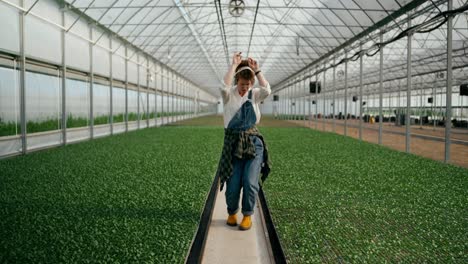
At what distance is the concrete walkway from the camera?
4.00 metres

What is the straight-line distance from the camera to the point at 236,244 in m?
4.40

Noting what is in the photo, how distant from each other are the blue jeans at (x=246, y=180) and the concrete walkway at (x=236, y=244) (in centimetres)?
28

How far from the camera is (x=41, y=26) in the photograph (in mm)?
14250

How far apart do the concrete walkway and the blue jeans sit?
10.9 inches

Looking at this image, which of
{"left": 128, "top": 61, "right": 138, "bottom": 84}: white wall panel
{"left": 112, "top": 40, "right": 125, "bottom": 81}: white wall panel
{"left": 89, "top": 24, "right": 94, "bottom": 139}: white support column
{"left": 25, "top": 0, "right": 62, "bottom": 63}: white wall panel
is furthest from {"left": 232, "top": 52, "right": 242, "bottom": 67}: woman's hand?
{"left": 128, "top": 61, "right": 138, "bottom": 84}: white wall panel

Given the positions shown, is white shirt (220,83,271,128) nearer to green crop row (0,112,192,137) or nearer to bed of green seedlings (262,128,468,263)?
bed of green seedlings (262,128,468,263)

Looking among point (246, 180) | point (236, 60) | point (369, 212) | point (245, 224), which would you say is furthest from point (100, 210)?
point (369, 212)

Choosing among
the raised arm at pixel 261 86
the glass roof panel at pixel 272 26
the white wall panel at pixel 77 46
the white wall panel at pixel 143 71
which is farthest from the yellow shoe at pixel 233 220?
the white wall panel at pixel 143 71

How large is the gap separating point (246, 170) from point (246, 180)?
0.12 metres

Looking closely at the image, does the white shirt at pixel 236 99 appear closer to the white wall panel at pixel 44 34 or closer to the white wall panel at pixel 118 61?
the white wall panel at pixel 44 34

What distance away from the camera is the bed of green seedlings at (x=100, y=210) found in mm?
3844

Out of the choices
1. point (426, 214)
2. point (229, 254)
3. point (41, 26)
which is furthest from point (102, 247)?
point (41, 26)

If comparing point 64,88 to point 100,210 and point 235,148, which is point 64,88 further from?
point 235,148

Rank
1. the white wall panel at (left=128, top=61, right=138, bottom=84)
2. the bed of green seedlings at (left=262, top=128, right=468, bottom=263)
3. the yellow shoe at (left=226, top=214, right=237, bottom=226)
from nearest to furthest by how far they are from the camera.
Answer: the bed of green seedlings at (left=262, top=128, right=468, bottom=263) < the yellow shoe at (left=226, top=214, right=237, bottom=226) < the white wall panel at (left=128, top=61, right=138, bottom=84)
